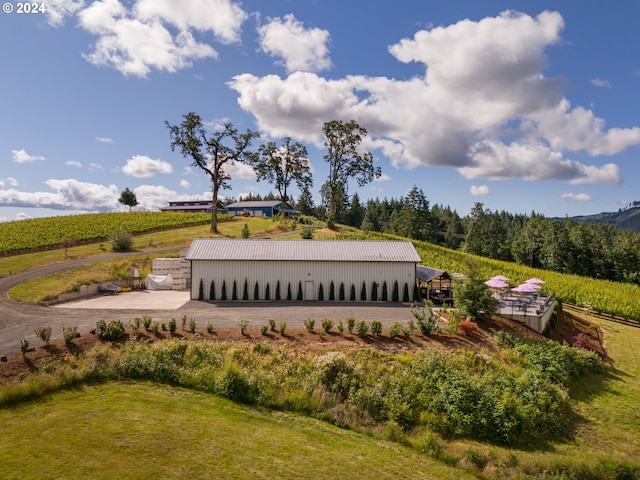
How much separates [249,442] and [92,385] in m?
6.61

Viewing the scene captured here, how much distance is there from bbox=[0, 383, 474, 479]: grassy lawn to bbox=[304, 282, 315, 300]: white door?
1572 cm

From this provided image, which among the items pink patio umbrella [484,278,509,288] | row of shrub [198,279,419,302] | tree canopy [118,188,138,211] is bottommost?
row of shrub [198,279,419,302]

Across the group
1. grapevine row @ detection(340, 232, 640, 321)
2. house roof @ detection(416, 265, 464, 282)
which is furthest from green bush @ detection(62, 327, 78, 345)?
grapevine row @ detection(340, 232, 640, 321)

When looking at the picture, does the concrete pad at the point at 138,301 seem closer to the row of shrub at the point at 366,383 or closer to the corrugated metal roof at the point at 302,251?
the corrugated metal roof at the point at 302,251

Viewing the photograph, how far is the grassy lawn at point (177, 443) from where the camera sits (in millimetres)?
8742

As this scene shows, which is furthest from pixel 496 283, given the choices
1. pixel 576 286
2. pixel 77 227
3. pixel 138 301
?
pixel 77 227

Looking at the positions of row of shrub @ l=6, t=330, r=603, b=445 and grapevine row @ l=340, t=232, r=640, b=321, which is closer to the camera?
row of shrub @ l=6, t=330, r=603, b=445

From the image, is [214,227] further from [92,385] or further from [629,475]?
[629,475]

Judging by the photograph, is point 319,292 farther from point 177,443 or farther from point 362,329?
point 177,443

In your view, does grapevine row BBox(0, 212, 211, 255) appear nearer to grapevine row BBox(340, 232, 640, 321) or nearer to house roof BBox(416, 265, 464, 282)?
house roof BBox(416, 265, 464, 282)

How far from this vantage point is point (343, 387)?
46.7ft

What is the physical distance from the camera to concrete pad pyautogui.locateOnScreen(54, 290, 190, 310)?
24.8 metres

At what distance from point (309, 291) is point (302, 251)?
3.24 m

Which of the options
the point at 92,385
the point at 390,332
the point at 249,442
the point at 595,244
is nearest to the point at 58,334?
the point at 92,385
